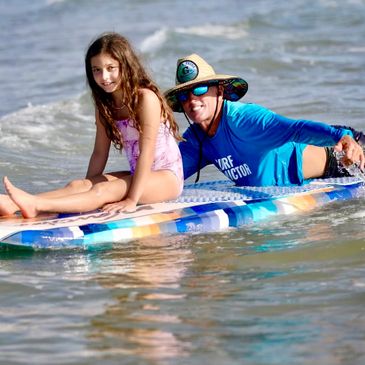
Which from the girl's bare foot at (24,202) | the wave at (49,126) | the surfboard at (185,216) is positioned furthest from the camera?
the wave at (49,126)

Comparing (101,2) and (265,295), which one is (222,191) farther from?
(101,2)

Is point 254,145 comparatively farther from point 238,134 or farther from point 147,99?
point 147,99

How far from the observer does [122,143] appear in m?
5.97

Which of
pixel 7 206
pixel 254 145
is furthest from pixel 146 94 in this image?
pixel 7 206

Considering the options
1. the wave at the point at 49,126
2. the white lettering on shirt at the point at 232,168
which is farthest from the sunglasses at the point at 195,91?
the wave at the point at 49,126

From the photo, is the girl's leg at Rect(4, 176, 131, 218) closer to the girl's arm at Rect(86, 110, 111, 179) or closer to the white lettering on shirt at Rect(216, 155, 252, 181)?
the girl's arm at Rect(86, 110, 111, 179)

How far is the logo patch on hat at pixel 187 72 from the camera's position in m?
6.09

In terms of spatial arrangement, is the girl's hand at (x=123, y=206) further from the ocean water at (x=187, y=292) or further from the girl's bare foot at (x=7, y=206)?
the girl's bare foot at (x=7, y=206)

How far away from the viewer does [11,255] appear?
5281 millimetres

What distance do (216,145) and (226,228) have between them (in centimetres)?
73

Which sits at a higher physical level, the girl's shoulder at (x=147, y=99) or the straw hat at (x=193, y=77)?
the straw hat at (x=193, y=77)

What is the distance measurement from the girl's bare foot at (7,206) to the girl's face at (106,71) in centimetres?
83

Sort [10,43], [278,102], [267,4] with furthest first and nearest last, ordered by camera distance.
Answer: [267,4], [10,43], [278,102]

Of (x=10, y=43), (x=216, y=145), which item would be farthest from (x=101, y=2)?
(x=216, y=145)
